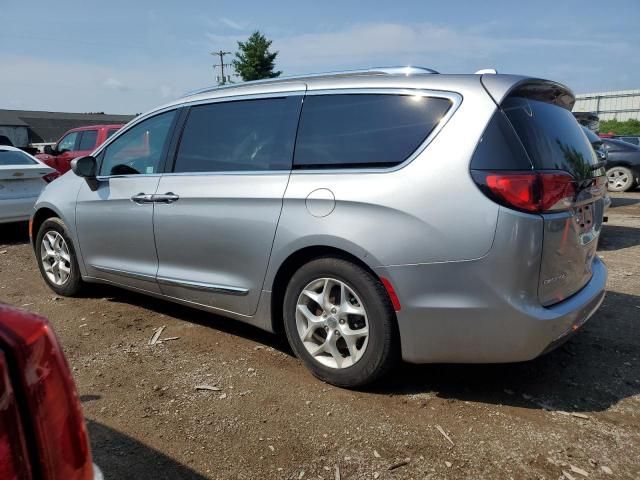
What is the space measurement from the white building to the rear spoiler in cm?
4749

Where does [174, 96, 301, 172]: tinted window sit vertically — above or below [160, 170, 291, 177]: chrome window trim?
above

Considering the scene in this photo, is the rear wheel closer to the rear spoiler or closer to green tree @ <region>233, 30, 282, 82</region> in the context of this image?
the rear spoiler

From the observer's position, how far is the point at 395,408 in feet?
9.79

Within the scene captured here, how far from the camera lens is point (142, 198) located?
4125 mm

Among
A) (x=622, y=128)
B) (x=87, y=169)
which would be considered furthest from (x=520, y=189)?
(x=622, y=128)

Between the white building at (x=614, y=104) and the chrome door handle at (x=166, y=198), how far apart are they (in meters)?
48.2

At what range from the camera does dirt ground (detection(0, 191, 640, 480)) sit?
8.25ft

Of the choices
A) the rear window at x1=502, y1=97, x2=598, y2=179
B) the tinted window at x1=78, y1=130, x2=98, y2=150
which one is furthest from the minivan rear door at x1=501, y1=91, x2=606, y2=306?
the tinted window at x1=78, y1=130, x2=98, y2=150

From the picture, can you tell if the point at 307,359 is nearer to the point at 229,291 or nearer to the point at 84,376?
the point at 229,291

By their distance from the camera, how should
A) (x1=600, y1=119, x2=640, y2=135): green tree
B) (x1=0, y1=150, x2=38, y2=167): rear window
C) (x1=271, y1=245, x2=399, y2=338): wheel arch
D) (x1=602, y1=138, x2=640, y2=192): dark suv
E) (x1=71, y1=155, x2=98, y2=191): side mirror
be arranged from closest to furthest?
(x1=271, y1=245, x2=399, y2=338): wheel arch
(x1=71, y1=155, x2=98, y2=191): side mirror
(x1=0, y1=150, x2=38, y2=167): rear window
(x1=602, y1=138, x2=640, y2=192): dark suv
(x1=600, y1=119, x2=640, y2=135): green tree

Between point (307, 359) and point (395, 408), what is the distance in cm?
62

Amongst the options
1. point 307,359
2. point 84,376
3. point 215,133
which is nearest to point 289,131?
point 215,133

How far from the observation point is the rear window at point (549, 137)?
2.79m

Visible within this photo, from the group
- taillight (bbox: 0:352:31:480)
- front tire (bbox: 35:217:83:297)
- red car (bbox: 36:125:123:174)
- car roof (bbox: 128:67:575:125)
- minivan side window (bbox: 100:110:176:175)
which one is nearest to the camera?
taillight (bbox: 0:352:31:480)
